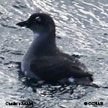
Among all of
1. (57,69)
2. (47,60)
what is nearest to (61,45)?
(47,60)

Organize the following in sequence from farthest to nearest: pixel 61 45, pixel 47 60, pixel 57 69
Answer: pixel 61 45
pixel 47 60
pixel 57 69

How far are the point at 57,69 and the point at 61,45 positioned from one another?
304cm

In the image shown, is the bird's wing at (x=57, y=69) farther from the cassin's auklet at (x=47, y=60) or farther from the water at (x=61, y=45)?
the water at (x=61, y=45)

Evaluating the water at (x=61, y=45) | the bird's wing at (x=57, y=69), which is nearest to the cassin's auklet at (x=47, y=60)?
the bird's wing at (x=57, y=69)

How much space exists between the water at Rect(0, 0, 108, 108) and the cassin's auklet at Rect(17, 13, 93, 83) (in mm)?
275

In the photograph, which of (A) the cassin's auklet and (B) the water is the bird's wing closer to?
(A) the cassin's auklet

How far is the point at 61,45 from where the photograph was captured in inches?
768

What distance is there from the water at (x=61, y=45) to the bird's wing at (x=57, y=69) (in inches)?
11.5

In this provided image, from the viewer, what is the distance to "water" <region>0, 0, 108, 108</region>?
15.6 metres

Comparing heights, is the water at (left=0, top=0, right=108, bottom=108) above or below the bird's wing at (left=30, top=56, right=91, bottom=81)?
below

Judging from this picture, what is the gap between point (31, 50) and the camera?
58.0 ft

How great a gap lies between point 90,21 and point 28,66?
4.84 metres

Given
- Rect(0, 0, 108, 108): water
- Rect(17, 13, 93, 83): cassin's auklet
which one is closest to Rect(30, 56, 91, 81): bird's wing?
Rect(17, 13, 93, 83): cassin's auklet

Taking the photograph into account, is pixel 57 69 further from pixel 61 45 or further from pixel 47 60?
pixel 61 45
